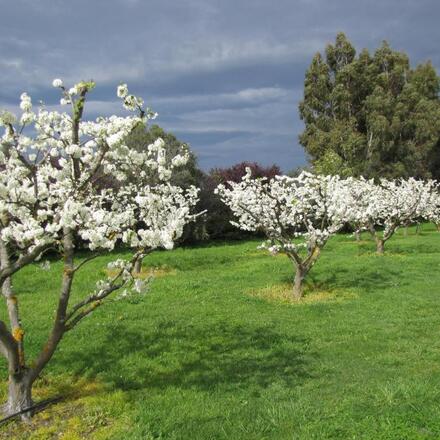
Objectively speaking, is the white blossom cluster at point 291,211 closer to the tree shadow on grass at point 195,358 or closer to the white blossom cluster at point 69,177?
the tree shadow on grass at point 195,358

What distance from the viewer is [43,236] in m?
6.03

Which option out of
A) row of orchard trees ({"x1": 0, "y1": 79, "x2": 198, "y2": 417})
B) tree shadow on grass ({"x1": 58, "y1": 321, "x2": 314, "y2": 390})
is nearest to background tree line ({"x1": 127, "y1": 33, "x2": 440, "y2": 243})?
tree shadow on grass ({"x1": 58, "y1": 321, "x2": 314, "y2": 390})

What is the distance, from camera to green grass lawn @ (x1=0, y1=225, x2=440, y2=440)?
7.05 metres

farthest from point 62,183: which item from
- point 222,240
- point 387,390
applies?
point 222,240

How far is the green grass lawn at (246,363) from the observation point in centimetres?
705

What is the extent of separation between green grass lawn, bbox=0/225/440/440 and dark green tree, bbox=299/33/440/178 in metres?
33.1

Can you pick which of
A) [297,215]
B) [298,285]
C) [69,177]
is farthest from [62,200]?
[297,215]

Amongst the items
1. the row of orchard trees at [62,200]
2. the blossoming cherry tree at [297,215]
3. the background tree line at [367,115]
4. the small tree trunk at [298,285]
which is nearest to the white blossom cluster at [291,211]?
the blossoming cherry tree at [297,215]

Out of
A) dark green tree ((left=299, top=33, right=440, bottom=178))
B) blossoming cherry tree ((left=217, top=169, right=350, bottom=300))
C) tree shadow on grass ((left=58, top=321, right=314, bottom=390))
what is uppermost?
dark green tree ((left=299, top=33, right=440, bottom=178))

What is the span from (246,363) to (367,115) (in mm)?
44934

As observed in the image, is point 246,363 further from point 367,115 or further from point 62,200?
point 367,115

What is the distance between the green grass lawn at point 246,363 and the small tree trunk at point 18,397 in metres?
0.26

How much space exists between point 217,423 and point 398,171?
150ft

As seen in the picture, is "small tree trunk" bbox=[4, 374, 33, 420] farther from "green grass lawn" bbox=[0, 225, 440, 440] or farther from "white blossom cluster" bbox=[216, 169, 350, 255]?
"white blossom cluster" bbox=[216, 169, 350, 255]
